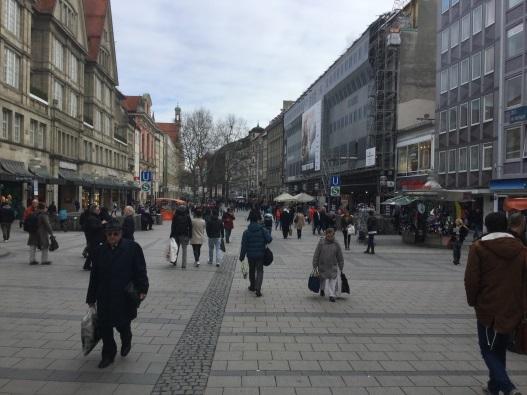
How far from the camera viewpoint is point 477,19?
123 feet

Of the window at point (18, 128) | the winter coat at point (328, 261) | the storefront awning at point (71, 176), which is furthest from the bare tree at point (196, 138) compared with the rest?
the winter coat at point (328, 261)

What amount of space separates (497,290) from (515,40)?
3261 centimetres

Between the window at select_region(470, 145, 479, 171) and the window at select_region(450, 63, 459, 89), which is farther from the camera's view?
the window at select_region(450, 63, 459, 89)

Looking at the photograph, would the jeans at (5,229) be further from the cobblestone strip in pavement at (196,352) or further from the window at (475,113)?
the window at (475,113)

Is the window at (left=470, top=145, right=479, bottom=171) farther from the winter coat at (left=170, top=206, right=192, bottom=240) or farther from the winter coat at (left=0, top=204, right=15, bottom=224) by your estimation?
the winter coat at (left=0, top=204, right=15, bottom=224)

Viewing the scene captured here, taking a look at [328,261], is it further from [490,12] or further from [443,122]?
[443,122]

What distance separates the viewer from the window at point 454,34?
131 ft

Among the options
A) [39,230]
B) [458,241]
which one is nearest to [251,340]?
[39,230]

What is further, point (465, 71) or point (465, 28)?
point (465, 28)

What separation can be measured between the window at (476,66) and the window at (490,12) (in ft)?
6.89

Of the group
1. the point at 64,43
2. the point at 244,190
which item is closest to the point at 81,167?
the point at 64,43

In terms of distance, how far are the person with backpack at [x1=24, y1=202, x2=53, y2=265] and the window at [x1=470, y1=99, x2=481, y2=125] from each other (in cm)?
3074

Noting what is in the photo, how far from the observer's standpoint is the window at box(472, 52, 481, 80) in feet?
121

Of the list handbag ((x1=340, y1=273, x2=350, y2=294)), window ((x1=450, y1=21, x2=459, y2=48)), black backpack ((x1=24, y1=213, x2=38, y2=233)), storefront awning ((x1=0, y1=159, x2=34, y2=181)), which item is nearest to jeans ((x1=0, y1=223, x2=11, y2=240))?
black backpack ((x1=24, y1=213, x2=38, y2=233))
